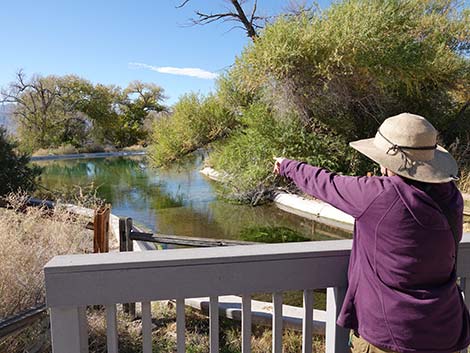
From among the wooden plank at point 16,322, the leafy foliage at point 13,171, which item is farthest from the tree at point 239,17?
the wooden plank at point 16,322

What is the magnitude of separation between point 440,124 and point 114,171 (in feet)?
42.7

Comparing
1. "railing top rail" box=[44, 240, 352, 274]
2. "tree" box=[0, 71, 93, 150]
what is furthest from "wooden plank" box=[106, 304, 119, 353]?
"tree" box=[0, 71, 93, 150]

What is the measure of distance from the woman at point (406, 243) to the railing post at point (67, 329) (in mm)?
810

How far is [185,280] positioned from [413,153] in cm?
77

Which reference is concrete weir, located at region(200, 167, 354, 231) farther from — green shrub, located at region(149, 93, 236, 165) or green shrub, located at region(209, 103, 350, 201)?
green shrub, located at region(149, 93, 236, 165)

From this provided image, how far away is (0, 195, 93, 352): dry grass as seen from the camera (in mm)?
2643

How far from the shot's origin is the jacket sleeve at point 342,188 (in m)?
1.06

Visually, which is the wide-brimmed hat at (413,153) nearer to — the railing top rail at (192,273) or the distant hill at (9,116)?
the railing top rail at (192,273)

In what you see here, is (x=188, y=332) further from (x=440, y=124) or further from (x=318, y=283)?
(x=440, y=124)

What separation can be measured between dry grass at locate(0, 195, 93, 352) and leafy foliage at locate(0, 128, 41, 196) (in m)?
5.70

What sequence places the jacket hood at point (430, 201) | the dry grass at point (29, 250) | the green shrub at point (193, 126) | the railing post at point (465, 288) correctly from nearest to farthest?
1. the jacket hood at point (430, 201)
2. the railing post at point (465, 288)
3. the dry grass at point (29, 250)
4. the green shrub at point (193, 126)

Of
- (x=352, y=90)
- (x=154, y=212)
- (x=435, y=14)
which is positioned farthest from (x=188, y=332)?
(x=435, y=14)

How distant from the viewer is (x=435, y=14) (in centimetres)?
1059

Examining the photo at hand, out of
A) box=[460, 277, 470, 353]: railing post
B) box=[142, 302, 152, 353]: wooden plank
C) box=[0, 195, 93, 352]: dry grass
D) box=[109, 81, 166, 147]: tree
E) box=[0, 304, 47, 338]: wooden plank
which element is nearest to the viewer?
box=[142, 302, 152, 353]: wooden plank
